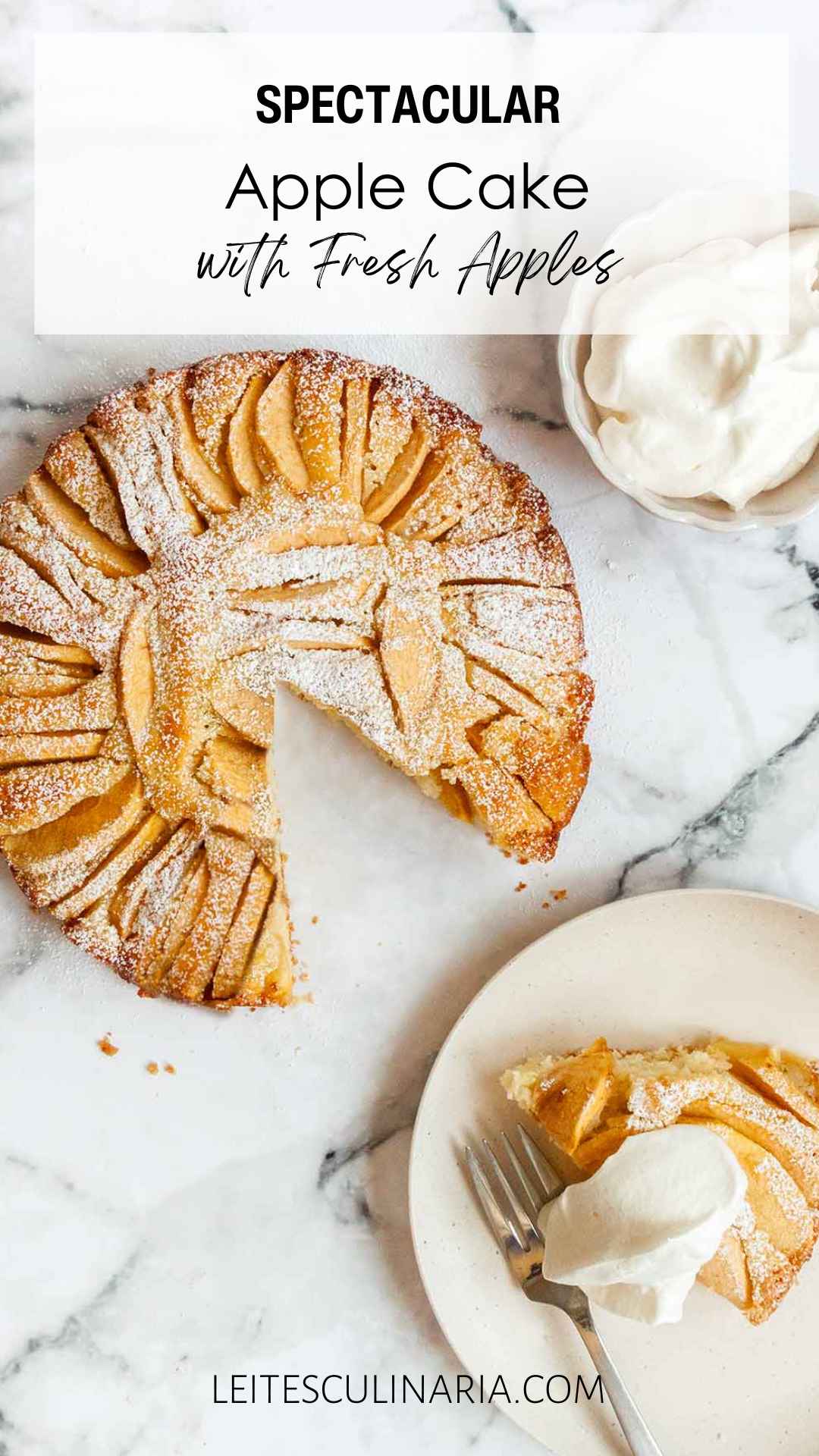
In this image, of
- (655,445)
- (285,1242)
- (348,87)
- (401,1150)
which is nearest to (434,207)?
(348,87)

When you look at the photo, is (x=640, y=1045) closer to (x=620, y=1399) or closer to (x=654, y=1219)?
(x=654, y=1219)

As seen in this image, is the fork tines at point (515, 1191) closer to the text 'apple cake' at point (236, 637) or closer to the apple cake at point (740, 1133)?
the apple cake at point (740, 1133)

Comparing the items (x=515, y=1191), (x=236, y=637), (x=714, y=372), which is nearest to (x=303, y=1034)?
(x=515, y=1191)

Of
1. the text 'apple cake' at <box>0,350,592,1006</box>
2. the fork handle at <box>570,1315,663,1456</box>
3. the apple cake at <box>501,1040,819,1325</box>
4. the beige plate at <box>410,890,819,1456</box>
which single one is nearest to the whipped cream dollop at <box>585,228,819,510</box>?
the text 'apple cake' at <box>0,350,592,1006</box>

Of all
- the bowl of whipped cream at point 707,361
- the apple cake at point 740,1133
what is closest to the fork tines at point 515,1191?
the apple cake at point 740,1133

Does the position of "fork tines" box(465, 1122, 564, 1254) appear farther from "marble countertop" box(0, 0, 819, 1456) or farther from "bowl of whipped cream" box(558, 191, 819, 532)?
"bowl of whipped cream" box(558, 191, 819, 532)

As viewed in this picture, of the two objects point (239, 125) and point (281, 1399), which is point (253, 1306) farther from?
point (239, 125)
